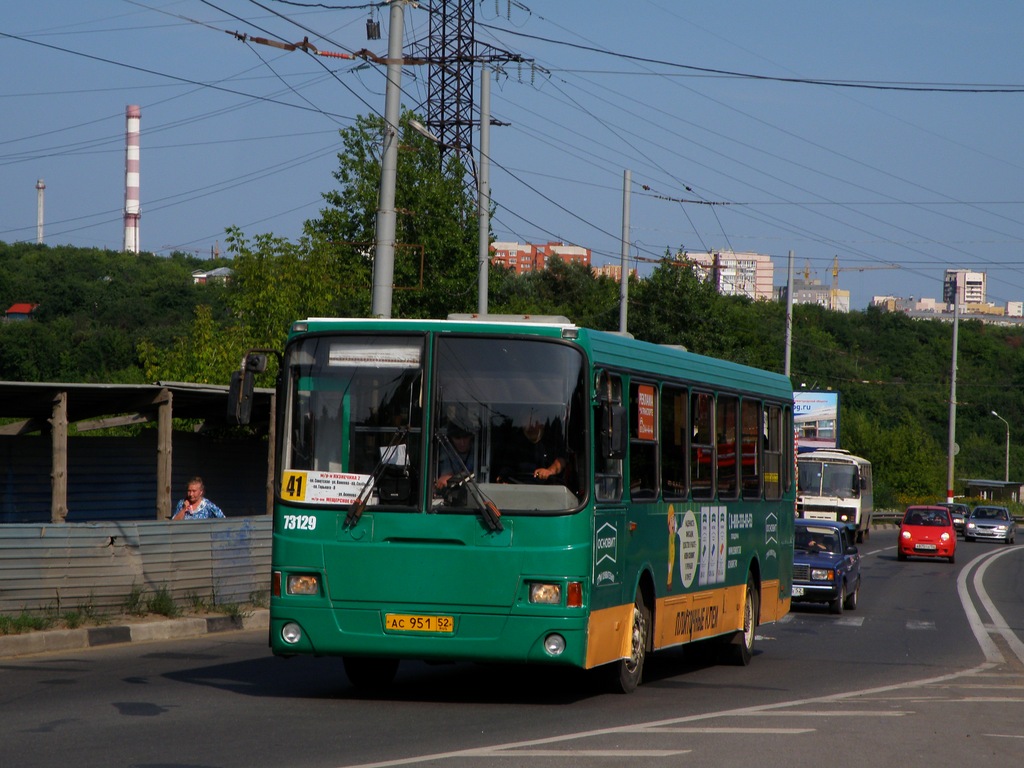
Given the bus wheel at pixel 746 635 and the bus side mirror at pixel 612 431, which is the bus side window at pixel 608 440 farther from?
the bus wheel at pixel 746 635

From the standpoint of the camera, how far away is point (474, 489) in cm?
990

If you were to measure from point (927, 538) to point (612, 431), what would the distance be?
35.4 meters

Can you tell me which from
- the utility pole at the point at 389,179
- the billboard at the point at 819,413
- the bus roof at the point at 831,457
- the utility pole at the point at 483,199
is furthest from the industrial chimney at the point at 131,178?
the utility pole at the point at 389,179

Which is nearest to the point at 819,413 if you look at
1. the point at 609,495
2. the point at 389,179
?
the point at 389,179

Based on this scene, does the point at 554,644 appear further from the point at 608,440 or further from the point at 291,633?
the point at 291,633

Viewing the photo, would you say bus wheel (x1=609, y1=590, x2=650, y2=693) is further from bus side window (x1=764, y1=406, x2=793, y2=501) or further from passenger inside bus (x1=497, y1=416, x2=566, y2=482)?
bus side window (x1=764, y1=406, x2=793, y2=501)

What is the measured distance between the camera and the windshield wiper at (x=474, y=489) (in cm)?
982

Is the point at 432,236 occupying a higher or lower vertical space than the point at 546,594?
higher

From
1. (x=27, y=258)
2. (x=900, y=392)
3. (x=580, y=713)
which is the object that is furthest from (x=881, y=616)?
(x=900, y=392)

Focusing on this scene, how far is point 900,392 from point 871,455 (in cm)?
1266

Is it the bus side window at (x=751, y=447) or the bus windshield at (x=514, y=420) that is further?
the bus side window at (x=751, y=447)

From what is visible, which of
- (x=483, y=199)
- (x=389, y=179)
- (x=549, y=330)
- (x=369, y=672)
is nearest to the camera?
(x=549, y=330)

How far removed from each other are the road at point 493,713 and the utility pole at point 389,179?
4.74 metres

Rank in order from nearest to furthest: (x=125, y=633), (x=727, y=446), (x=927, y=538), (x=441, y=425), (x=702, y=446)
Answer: (x=441, y=425) < (x=702, y=446) < (x=727, y=446) < (x=125, y=633) < (x=927, y=538)
